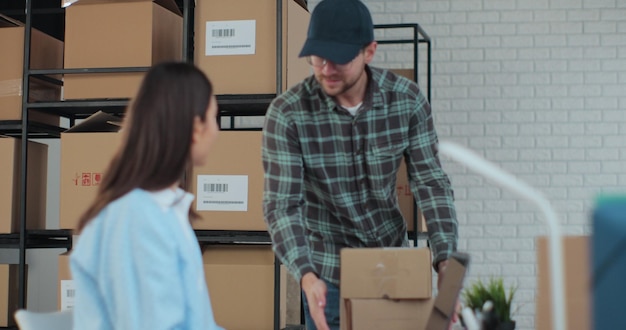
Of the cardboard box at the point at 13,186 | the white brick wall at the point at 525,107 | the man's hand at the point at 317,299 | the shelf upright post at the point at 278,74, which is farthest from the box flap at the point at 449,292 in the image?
the white brick wall at the point at 525,107

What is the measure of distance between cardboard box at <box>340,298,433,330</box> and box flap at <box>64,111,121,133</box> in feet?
4.95

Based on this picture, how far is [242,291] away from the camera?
8.28ft

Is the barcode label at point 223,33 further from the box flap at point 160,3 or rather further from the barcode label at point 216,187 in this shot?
the barcode label at point 216,187

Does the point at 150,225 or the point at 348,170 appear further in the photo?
the point at 348,170

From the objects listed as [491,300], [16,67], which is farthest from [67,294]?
[491,300]

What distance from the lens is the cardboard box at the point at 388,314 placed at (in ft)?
4.49

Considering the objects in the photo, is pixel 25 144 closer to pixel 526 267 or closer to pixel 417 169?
pixel 417 169

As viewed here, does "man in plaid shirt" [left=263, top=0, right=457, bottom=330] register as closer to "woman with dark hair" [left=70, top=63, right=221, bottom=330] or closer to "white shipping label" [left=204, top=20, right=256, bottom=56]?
"woman with dark hair" [left=70, top=63, right=221, bottom=330]

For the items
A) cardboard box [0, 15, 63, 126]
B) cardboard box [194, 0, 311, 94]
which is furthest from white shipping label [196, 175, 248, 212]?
cardboard box [0, 15, 63, 126]

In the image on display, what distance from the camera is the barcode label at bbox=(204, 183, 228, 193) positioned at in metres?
2.53

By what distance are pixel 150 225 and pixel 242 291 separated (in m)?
1.42

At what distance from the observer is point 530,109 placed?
176 inches

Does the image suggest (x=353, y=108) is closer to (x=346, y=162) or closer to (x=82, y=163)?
(x=346, y=162)

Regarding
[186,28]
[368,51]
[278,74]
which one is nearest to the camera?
[368,51]
